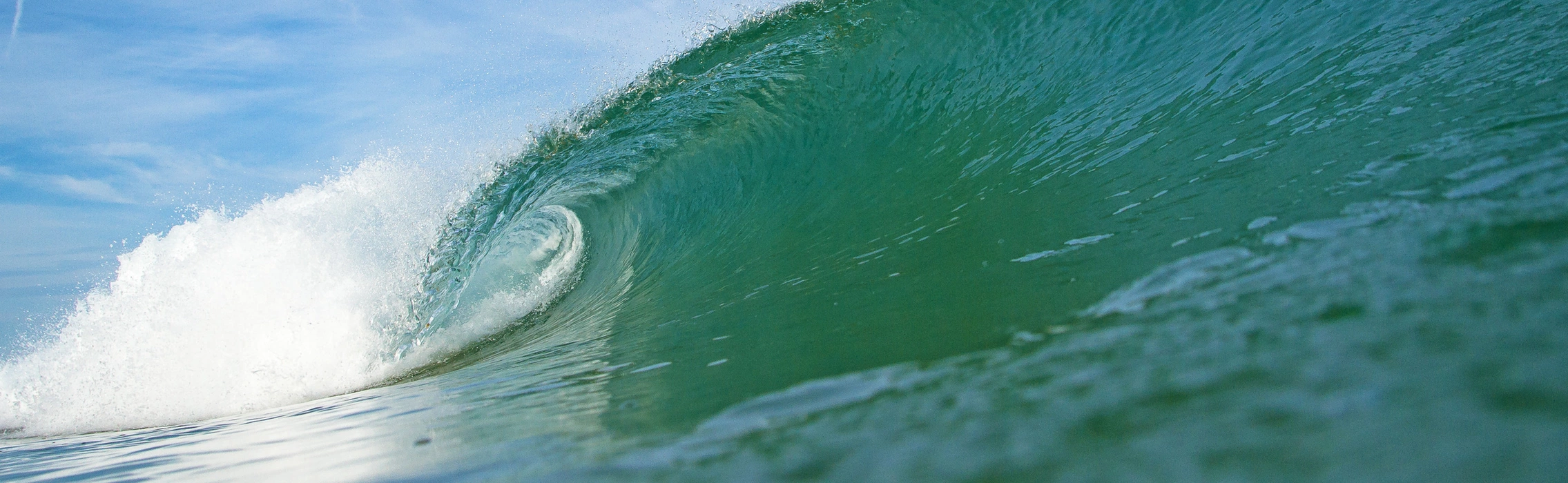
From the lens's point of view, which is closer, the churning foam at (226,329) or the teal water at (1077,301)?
the teal water at (1077,301)

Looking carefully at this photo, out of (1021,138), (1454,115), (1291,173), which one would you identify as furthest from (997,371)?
(1021,138)

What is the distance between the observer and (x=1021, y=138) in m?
4.50

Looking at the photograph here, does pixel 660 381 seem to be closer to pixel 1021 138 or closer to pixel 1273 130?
pixel 1273 130

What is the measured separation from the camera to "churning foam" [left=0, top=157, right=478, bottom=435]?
188 inches

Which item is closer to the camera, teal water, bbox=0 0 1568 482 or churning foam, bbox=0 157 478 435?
teal water, bbox=0 0 1568 482

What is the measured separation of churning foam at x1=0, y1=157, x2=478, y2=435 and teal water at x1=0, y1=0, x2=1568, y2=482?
0.31m

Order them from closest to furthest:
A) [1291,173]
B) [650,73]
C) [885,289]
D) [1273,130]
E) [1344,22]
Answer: [1291,173] → [885,289] → [1273,130] → [1344,22] → [650,73]

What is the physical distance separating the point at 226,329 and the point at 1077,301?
19.3ft

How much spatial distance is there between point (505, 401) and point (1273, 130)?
9.31 feet

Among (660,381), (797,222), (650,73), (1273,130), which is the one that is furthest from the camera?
(650,73)

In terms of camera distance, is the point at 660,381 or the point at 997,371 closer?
the point at 997,371

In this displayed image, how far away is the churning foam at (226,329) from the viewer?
4.78m

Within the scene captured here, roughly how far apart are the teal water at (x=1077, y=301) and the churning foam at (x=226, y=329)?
31 cm

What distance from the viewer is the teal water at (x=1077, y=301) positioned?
0.84m
